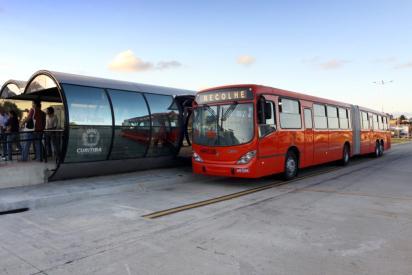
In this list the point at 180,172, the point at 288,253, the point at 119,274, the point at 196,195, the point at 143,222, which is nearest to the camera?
the point at 119,274

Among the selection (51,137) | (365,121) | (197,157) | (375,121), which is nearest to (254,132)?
(197,157)

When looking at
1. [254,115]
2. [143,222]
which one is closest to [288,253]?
[143,222]

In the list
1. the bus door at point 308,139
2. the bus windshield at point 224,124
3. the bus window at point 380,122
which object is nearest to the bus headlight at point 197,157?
the bus windshield at point 224,124

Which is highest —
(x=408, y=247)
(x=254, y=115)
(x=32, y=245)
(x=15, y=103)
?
(x=15, y=103)

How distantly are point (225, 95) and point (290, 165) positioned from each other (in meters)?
3.34

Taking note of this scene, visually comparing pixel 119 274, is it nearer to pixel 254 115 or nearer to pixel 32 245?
pixel 32 245

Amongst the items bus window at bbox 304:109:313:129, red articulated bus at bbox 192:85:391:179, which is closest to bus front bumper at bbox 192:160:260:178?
red articulated bus at bbox 192:85:391:179

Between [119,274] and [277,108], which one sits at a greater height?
[277,108]

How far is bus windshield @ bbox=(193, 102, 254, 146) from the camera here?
10.2m

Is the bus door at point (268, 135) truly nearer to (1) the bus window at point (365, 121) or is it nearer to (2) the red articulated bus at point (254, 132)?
(2) the red articulated bus at point (254, 132)

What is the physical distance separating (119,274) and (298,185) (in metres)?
7.70

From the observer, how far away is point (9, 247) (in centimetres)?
531

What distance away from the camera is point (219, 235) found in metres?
5.79

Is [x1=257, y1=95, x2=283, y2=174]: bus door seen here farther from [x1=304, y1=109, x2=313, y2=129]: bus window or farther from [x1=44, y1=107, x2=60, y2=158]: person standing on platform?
[x1=44, y1=107, x2=60, y2=158]: person standing on platform
